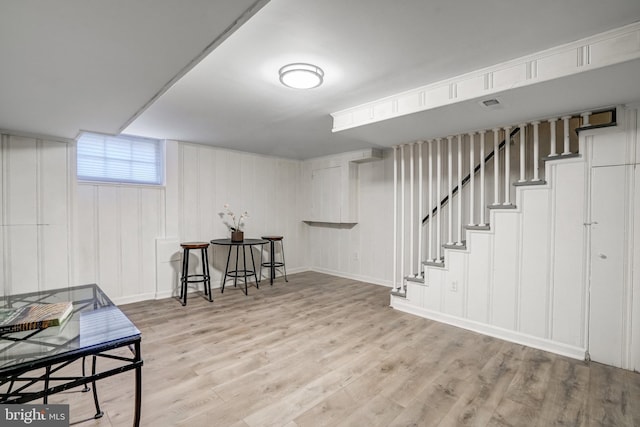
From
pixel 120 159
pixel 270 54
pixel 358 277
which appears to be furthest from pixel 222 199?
pixel 270 54

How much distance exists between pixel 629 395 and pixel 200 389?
2.99 m

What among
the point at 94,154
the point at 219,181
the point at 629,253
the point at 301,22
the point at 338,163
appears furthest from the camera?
the point at 338,163

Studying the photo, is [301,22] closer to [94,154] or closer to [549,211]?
[549,211]

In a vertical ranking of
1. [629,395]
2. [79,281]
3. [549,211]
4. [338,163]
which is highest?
[338,163]

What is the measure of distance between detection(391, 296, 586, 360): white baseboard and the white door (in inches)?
6.4

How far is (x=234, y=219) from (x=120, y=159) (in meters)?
1.91

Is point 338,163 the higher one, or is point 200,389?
point 338,163

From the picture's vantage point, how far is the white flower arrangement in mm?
5108

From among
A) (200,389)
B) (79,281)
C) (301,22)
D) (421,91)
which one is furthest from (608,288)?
(79,281)

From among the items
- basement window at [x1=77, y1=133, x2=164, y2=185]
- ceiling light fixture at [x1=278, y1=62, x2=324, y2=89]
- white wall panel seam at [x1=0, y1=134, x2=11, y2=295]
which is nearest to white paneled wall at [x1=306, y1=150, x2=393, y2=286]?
ceiling light fixture at [x1=278, y1=62, x2=324, y2=89]

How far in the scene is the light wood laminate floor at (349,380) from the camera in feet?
5.91

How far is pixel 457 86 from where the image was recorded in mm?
2408

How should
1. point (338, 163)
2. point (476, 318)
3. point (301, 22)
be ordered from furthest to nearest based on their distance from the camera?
point (338, 163)
point (476, 318)
point (301, 22)

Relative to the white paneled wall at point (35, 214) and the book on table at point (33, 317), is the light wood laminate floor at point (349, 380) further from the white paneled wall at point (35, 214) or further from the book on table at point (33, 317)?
the white paneled wall at point (35, 214)
